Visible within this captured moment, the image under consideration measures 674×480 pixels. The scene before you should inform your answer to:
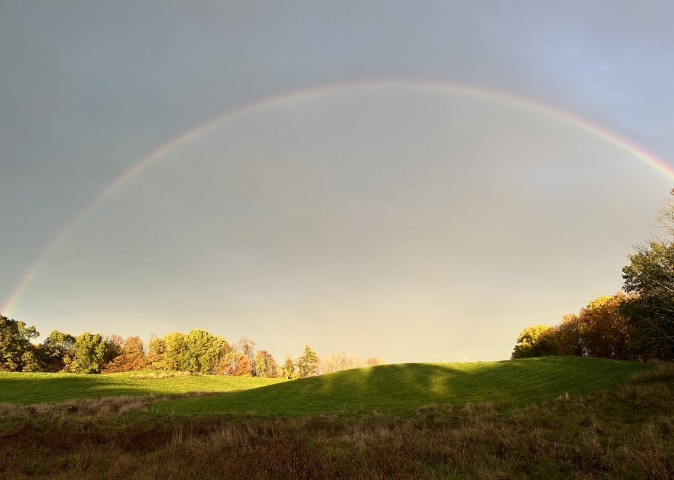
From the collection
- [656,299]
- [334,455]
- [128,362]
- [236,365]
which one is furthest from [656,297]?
[128,362]

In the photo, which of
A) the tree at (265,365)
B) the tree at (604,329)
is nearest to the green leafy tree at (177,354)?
the tree at (265,365)

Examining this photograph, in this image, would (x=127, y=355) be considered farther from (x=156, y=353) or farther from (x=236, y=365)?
(x=236, y=365)

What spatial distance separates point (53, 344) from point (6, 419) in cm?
12551

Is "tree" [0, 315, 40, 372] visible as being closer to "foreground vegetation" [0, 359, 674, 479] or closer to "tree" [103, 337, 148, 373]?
"tree" [103, 337, 148, 373]

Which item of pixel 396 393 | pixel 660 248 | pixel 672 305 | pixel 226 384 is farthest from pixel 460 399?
pixel 226 384

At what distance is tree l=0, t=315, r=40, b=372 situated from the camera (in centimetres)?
10006

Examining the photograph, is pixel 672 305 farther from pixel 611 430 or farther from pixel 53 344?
pixel 53 344

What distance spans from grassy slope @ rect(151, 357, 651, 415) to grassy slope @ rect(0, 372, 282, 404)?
1910cm

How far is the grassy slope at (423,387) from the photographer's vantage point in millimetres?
33625

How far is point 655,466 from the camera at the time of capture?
7.81 metres

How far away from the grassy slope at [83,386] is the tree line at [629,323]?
6056cm

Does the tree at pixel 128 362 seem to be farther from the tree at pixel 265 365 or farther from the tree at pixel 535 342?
the tree at pixel 535 342

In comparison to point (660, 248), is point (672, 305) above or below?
below

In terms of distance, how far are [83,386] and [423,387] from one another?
52.8 m
